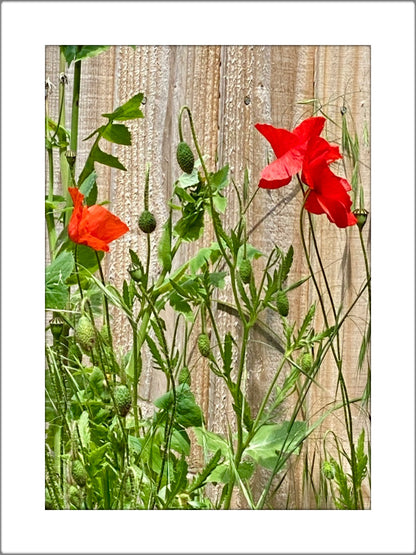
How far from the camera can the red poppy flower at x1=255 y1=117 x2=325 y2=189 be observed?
1.26m

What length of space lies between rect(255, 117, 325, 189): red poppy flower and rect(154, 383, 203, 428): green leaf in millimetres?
288

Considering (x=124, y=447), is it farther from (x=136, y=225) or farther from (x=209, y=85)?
(x=209, y=85)

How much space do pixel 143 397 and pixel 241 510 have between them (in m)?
0.19

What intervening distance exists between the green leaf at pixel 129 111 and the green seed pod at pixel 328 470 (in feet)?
1.63

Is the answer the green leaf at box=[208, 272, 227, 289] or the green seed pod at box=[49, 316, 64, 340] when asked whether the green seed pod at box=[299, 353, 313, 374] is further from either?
the green seed pod at box=[49, 316, 64, 340]

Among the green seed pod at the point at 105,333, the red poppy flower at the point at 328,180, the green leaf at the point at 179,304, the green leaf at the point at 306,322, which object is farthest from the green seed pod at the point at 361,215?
the green seed pod at the point at 105,333

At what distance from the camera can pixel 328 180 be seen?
1.27m

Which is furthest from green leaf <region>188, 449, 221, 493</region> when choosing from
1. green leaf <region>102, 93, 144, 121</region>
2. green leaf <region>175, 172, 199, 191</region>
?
green leaf <region>102, 93, 144, 121</region>

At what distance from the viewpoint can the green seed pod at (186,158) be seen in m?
1.28

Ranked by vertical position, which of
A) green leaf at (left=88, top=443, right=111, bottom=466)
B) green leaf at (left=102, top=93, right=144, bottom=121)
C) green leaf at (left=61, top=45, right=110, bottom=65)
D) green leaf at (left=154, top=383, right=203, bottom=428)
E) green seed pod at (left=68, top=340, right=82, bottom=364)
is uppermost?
green leaf at (left=61, top=45, right=110, bottom=65)

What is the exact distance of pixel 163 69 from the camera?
4.23ft

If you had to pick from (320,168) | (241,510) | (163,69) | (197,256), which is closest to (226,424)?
(241,510)

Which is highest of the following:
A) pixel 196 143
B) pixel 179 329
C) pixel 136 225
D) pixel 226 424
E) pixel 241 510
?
pixel 196 143

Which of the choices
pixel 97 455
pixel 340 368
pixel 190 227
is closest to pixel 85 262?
pixel 190 227
